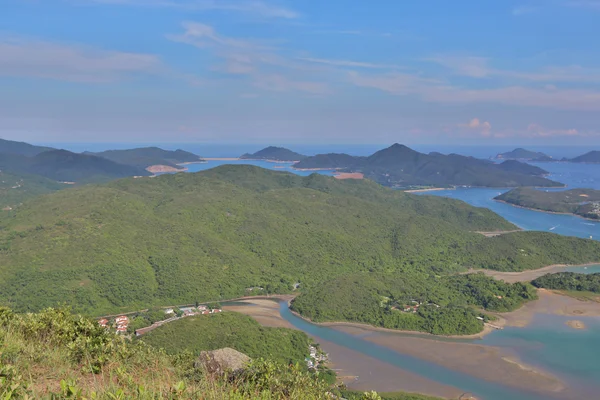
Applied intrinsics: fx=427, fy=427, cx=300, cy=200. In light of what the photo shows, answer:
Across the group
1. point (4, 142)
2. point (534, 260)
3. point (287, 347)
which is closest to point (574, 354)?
point (287, 347)

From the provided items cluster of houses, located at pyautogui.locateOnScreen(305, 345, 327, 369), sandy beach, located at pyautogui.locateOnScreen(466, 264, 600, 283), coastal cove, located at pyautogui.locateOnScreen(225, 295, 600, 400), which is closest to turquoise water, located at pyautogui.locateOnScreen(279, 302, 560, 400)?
coastal cove, located at pyautogui.locateOnScreen(225, 295, 600, 400)

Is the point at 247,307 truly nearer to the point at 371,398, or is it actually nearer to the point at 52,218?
the point at 52,218

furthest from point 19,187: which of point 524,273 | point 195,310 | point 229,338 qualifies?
point 524,273

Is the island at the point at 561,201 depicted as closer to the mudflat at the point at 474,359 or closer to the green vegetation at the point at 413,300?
the green vegetation at the point at 413,300

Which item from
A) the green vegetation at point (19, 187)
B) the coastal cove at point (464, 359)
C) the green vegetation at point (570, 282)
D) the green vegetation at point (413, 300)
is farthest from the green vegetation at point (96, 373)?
the green vegetation at point (19, 187)

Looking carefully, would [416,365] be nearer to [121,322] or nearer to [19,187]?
[121,322]

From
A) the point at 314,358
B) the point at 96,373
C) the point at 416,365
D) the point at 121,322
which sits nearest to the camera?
the point at 96,373
